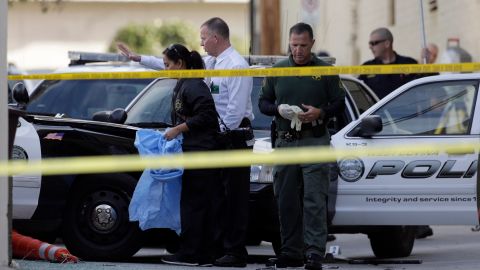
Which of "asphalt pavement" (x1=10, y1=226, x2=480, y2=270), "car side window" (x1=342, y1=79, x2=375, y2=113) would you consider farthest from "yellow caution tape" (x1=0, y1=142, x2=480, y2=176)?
"car side window" (x1=342, y1=79, x2=375, y2=113)

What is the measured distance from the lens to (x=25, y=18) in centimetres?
5403

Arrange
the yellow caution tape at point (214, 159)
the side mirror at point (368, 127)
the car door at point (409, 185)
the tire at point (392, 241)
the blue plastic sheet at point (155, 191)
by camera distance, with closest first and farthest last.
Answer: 1. the yellow caution tape at point (214, 159)
2. the blue plastic sheet at point (155, 191)
3. the car door at point (409, 185)
4. the side mirror at point (368, 127)
5. the tire at point (392, 241)

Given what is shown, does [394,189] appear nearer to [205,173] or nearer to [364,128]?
[364,128]

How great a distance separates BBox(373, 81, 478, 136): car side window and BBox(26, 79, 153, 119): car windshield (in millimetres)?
3193

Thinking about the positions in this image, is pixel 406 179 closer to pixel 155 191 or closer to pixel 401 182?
pixel 401 182

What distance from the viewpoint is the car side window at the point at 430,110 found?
10812 mm

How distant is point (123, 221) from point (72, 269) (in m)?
0.91

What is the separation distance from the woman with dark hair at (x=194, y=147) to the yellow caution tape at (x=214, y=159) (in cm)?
13

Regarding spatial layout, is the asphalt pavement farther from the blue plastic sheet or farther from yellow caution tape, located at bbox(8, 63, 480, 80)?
yellow caution tape, located at bbox(8, 63, 480, 80)

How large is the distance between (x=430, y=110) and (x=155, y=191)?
2468mm

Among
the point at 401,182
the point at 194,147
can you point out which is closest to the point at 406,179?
the point at 401,182

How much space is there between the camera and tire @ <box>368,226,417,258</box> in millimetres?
11641

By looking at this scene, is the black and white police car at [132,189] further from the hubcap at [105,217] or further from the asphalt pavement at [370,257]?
the asphalt pavement at [370,257]

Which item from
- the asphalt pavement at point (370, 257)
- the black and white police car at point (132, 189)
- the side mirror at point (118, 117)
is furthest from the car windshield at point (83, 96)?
the black and white police car at point (132, 189)
